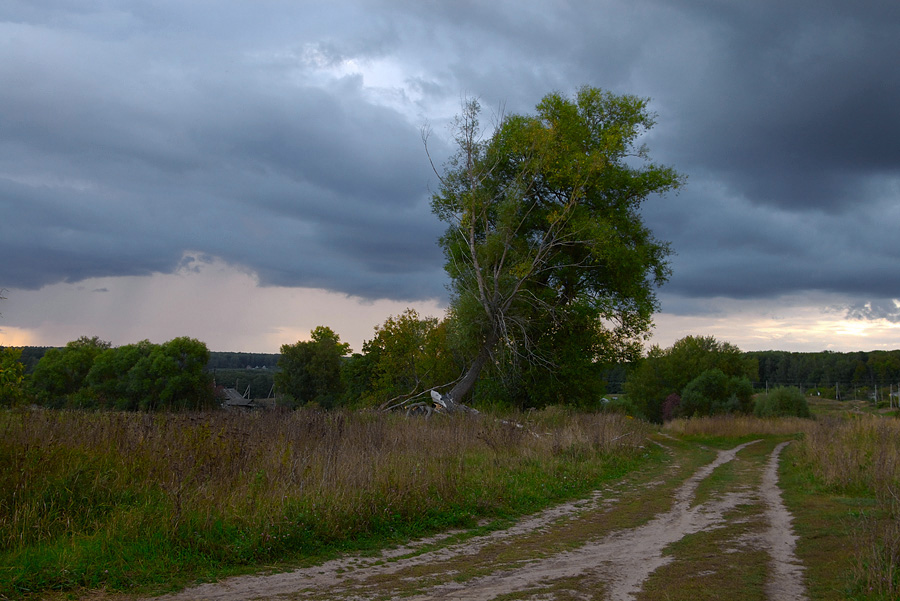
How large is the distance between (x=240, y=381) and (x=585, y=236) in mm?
76185

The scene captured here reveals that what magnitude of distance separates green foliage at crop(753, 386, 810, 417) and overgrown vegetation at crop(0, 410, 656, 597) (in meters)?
37.8

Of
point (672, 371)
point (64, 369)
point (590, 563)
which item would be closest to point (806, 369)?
point (672, 371)

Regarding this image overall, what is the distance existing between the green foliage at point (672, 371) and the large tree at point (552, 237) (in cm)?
→ 5245

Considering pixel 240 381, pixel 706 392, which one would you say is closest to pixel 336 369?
pixel 240 381

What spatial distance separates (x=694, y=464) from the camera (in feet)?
61.9

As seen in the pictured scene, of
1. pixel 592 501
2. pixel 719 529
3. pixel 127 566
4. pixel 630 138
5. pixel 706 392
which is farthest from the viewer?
pixel 706 392

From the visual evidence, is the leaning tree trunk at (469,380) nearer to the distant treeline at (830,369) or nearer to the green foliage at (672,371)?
the green foliage at (672,371)

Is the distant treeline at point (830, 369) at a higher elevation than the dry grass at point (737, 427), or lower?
higher

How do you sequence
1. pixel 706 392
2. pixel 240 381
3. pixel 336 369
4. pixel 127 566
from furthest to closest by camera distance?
pixel 240 381 < pixel 336 369 < pixel 706 392 < pixel 127 566

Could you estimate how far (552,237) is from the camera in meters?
27.2

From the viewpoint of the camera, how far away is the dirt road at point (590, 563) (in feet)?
19.2

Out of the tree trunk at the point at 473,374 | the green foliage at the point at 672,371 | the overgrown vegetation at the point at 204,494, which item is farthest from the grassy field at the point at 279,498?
the green foliage at the point at 672,371

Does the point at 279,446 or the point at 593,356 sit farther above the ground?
the point at 593,356

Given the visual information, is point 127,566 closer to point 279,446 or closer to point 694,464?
point 279,446
